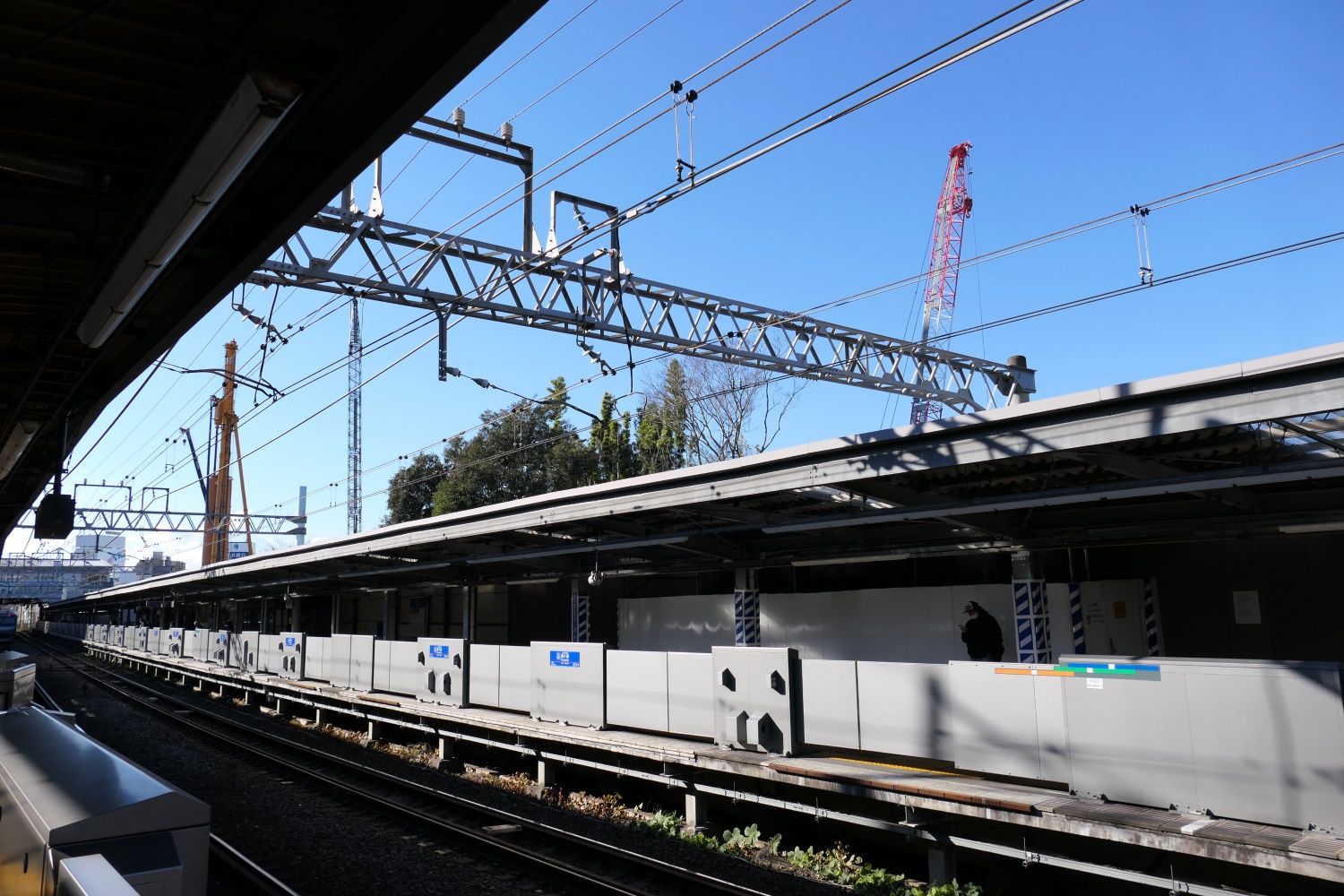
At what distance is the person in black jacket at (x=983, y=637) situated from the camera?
416 inches

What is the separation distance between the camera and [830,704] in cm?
978

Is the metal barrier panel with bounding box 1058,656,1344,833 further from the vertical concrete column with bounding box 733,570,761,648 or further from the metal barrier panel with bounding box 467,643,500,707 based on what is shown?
the metal barrier panel with bounding box 467,643,500,707

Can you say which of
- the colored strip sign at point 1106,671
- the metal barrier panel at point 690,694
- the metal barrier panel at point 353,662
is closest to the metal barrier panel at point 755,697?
the metal barrier panel at point 690,694

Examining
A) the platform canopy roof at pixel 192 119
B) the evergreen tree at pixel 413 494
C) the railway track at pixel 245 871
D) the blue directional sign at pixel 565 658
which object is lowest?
the railway track at pixel 245 871

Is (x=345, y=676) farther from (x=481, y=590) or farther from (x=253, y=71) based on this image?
(x=253, y=71)

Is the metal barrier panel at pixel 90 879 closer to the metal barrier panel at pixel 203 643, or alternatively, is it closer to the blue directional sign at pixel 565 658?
the blue directional sign at pixel 565 658

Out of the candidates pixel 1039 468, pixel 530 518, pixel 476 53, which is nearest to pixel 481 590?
pixel 530 518

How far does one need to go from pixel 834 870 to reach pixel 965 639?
349 cm

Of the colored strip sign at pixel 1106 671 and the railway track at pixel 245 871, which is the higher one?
the colored strip sign at pixel 1106 671

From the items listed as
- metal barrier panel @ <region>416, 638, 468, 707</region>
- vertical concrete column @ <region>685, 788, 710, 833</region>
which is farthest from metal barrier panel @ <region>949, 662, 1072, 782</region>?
metal barrier panel @ <region>416, 638, 468, 707</region>

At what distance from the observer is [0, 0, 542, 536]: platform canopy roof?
3.98 meters

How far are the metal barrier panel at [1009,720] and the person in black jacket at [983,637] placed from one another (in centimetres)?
233

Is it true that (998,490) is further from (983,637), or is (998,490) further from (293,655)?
(293,655)

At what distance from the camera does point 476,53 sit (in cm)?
401
